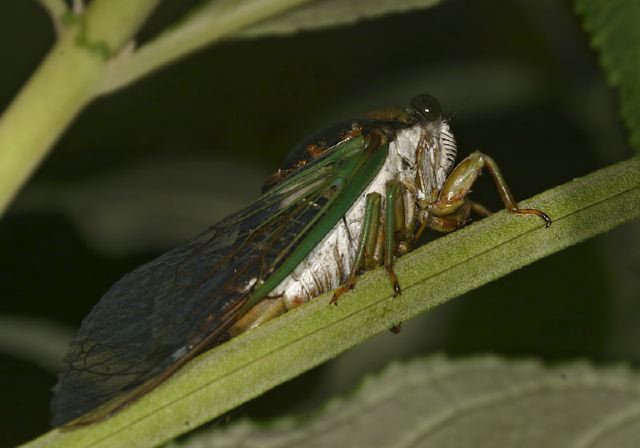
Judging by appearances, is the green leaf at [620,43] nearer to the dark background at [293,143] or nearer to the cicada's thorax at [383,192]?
→ the cicada's thorax at [383,192]

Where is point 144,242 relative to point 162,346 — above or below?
above

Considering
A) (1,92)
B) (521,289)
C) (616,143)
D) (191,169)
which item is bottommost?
(521,289)

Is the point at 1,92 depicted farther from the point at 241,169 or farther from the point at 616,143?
the point at 616,143

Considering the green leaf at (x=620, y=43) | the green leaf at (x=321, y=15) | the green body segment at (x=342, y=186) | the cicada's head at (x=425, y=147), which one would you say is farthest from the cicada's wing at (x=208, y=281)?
the green leaf at (x=620, y=43)

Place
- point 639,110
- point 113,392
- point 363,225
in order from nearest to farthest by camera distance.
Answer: point 113,392 < point 639,110 < point 363,225


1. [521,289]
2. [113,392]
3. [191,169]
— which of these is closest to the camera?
[113,392]

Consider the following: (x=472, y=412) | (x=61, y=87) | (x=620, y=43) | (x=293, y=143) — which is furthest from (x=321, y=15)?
(x=293, y=143)

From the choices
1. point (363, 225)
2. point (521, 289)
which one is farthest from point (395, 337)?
point (363, 225)
